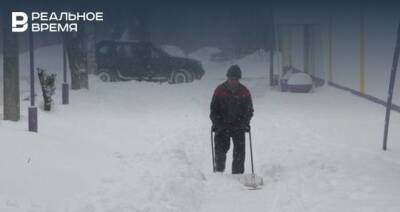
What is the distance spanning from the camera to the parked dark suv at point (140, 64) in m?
28.7

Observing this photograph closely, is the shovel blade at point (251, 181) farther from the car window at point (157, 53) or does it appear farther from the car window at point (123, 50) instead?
the car window at point (123, 50)

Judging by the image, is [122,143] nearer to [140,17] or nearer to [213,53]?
[140,17]

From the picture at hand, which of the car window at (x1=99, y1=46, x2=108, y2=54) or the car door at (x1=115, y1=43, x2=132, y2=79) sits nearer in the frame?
the car window at (x1=99, y1=46, x2=108, y2=54)

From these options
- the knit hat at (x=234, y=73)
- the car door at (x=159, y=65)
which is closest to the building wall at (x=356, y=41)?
the car door at (x=159, y=65)

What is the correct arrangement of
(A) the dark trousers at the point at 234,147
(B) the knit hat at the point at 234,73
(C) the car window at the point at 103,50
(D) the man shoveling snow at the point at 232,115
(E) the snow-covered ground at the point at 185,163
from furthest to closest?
1. (C) the car window at the point at 103,50
2. (A) the dark trousers at the point at 234,147
3. (D) the man shoveling snow at the point at 232,115
4. (B) the knit hat at the point at 234,73
5. (E) the snow-covered ground at the point at 185,163

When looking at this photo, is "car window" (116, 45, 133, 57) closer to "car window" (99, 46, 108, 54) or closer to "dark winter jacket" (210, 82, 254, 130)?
"car window" (99, 46, 108, 54)

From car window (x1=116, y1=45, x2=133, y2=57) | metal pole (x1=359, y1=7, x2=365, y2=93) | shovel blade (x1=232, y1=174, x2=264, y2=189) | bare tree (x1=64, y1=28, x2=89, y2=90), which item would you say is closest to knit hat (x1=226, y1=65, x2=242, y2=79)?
shovel blade (x1=232, y1=174, x2=264, y2=189)

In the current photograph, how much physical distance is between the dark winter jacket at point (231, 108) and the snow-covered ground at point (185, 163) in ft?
2.26

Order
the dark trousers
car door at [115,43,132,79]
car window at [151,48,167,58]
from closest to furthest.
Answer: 1. the dark trousers
2. car door at [115,43,132,79]
3. car window at [151,48,167,58]

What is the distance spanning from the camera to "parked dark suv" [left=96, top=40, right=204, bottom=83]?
28.7 m

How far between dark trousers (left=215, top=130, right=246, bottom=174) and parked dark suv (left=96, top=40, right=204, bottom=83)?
18.9 meters

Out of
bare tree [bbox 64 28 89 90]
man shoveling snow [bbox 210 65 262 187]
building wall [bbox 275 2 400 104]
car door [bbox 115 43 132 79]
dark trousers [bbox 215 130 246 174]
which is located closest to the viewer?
man shoveling snow [bbox 210 65 262 187]

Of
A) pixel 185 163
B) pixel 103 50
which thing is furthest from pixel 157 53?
pixel 185 163

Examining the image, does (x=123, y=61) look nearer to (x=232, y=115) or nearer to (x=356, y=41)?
(x=356, y=41)
